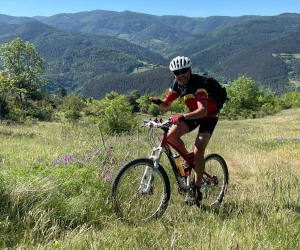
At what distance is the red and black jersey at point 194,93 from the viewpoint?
436cm

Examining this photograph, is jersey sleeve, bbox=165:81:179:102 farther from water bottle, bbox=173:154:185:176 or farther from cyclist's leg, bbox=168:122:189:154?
water bottle, bbox=173:154:185:176

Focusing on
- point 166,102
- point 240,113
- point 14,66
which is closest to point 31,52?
point 14,66

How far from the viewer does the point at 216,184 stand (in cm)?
561

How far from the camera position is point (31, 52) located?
4669 centimetres

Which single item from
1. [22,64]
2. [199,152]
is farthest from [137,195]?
[22,64]

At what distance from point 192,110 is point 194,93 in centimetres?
35

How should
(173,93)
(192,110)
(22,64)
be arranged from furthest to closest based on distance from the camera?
(22,64)
(173,93)
(192,110)

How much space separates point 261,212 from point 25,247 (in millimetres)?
2862

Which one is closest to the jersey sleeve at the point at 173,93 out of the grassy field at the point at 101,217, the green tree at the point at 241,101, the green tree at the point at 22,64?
the grassy field at the point at 101,217

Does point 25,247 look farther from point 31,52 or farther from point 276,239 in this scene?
point 31,52

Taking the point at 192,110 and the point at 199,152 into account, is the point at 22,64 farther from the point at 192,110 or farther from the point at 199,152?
the point at 199,152

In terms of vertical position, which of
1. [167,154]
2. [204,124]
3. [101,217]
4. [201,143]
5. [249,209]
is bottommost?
[249,209]

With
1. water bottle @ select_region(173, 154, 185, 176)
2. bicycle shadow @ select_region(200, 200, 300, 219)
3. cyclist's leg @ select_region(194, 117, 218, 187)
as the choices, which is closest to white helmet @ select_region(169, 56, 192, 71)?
cyclist's leg @ select_region(194, 117, 218, 187)

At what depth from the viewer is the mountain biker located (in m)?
4.35
